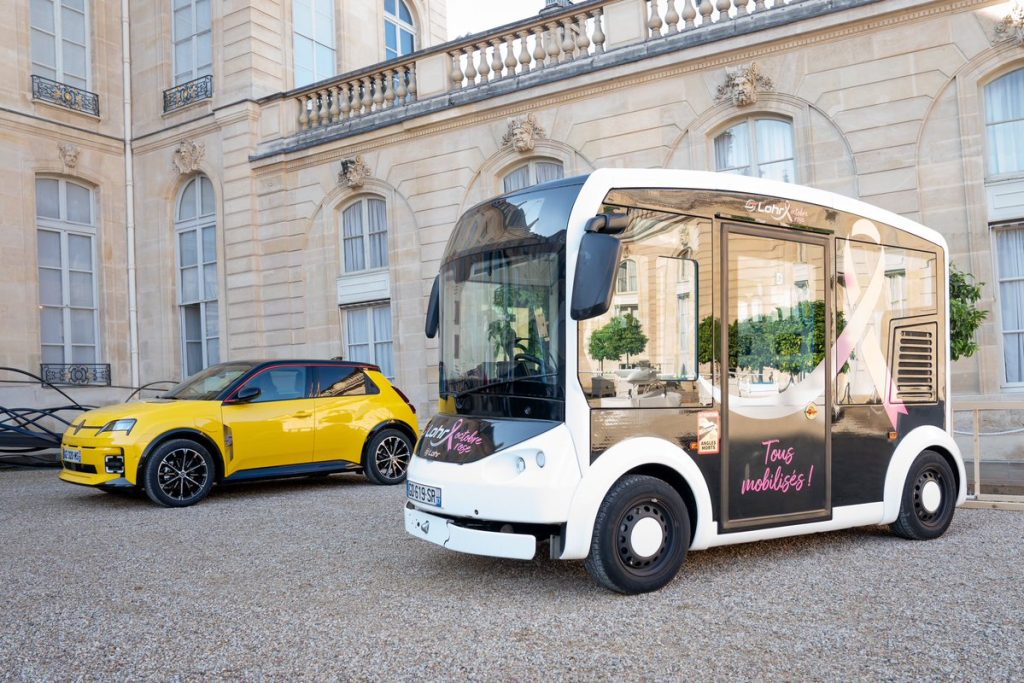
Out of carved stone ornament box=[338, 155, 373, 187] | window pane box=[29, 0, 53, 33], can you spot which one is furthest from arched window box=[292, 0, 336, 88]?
window pane box=[29, 0, 53, 33]

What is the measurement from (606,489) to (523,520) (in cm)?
50

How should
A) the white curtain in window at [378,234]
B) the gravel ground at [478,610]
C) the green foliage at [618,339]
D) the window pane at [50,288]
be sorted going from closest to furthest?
the gravel ground at [478,610] < the green foliage at [618,339] < the white curtain in window at [378,234] < the window pane at [50,288]

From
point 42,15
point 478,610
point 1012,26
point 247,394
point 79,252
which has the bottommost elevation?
point 478,610

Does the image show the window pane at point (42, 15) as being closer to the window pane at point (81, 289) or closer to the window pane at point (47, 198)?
the window pane at point (47, 198)

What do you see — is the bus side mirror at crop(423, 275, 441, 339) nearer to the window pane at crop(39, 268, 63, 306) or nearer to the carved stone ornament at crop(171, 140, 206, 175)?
the carved stone ornament at crop(171, 140, 206, 175)

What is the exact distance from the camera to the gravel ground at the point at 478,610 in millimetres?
4113

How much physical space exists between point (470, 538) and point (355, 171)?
1240 cm

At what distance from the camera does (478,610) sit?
508cm

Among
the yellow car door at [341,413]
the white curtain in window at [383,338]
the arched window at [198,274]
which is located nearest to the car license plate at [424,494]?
the yellow car door at [341,413]

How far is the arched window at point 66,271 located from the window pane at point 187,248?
1.77m

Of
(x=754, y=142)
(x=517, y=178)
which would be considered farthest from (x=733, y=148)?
(x=517, y=178)

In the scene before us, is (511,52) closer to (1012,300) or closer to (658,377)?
(1012,300)

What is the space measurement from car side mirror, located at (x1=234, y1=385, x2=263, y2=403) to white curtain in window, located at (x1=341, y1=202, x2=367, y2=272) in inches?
290

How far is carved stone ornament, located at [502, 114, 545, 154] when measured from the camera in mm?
14789
